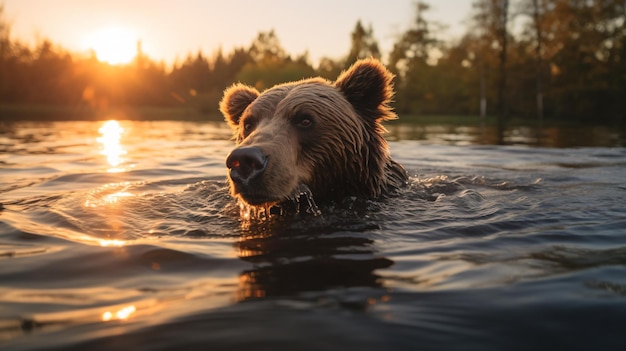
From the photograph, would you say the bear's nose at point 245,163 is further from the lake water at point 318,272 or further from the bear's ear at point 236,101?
the bear's ear at point 236,101

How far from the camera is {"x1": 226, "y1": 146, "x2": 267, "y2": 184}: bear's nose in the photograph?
3.70m

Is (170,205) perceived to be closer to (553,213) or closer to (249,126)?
(249,126)

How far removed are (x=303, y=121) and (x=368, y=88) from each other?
97 centimetres

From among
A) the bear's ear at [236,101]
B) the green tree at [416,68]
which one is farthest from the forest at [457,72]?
Result: the bear's ear at [236,101]

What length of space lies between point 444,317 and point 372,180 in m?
3.21

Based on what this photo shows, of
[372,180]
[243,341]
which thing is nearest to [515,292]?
[243,341]

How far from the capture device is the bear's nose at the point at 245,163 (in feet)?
12.1

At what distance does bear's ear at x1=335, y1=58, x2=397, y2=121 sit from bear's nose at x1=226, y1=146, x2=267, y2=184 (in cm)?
191

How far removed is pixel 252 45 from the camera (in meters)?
90.2

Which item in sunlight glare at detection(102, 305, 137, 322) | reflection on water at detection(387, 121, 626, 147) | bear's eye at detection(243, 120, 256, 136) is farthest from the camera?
reflection on water at detection(387, 121, 626, 147)

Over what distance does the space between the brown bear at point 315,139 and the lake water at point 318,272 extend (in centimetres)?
28

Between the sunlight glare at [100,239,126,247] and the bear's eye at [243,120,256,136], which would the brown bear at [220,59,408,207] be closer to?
the bear's eye at [243,120,256,136]

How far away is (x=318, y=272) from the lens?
A: 291 centimetres

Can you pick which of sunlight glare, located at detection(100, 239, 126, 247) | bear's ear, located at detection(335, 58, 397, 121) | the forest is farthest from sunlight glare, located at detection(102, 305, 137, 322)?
the forest
